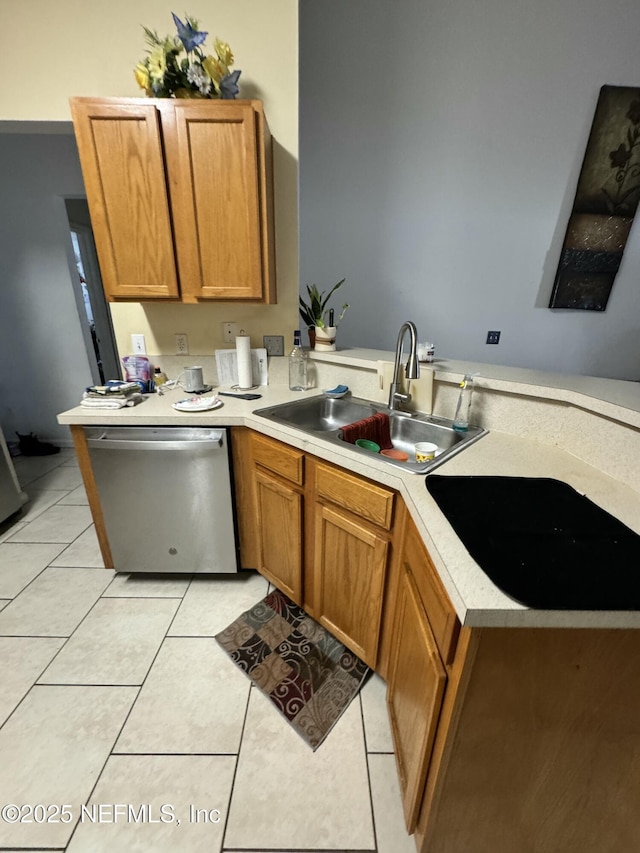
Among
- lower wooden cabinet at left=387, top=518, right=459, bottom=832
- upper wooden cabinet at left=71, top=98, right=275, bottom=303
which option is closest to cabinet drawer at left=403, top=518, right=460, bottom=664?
lower wooden cabinet at left=387, top=518, right=459, bottom=832

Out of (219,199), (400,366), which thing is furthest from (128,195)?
(400,366)

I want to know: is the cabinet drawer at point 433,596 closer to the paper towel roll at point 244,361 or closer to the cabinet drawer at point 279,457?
the cabinet drawer at point 279,457

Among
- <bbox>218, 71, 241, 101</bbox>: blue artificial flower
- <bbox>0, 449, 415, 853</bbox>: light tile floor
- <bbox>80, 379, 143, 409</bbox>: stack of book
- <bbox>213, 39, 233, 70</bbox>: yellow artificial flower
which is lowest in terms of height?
<bbox>0, 449, 415, 853</bbox>: light tile floor

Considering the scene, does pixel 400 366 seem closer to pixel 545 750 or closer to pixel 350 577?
pixel 350 577

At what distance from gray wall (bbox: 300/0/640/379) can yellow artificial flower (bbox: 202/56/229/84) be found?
126 centimetres

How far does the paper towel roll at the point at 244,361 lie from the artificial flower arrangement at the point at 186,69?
1.01 metres

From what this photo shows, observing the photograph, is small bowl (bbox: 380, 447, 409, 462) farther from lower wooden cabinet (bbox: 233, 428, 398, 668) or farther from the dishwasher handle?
the dishwasher handle

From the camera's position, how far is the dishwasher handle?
1.48 m

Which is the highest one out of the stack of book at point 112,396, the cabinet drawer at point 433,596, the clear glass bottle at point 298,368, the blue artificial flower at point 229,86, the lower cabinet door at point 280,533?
the blue artificial flower at point 229,86

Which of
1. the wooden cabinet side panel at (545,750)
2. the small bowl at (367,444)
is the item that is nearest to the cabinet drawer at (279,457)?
the small bowl at (367,444)

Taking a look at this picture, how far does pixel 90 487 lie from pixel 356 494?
4.27ft

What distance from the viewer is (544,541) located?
0.73m

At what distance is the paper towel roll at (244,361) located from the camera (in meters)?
1.81

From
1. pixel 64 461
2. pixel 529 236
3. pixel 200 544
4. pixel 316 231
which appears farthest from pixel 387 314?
pixel 64 461
